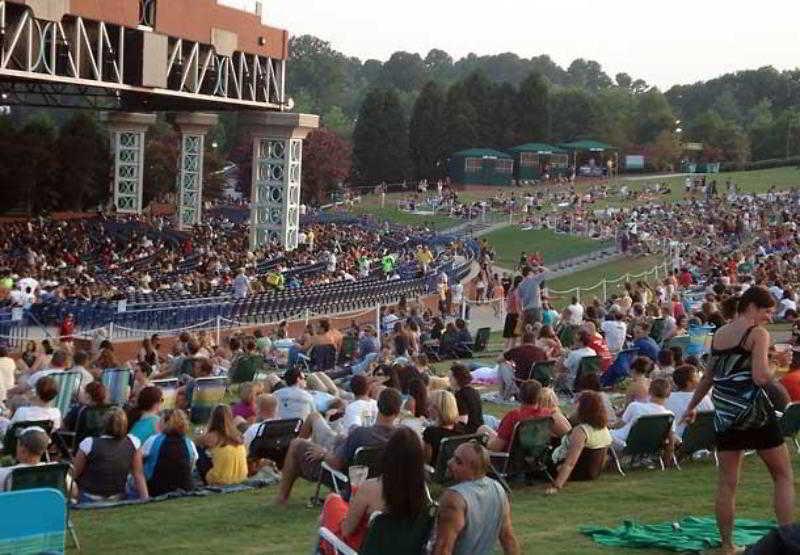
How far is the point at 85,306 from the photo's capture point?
27562mm

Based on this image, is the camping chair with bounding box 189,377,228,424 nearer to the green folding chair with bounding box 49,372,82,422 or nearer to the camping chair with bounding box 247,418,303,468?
the green folding chair with bounding box 49,372,82,422

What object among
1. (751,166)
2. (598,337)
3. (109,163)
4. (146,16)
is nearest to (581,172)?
(751,166)

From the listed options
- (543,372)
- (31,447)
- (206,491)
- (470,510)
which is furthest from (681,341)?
(470,510)

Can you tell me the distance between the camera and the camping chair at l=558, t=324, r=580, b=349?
835 inches

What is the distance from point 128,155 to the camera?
5628 cm

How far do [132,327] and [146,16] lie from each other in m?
15.8

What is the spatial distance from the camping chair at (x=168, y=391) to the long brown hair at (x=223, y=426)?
295cm

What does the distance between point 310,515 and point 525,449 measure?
1.81 meters

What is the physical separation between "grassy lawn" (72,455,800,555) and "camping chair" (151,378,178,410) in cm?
359

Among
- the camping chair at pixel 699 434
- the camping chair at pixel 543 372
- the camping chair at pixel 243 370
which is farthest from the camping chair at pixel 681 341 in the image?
the camping chair at pixel 699 434

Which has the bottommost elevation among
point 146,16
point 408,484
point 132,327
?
point 132,327

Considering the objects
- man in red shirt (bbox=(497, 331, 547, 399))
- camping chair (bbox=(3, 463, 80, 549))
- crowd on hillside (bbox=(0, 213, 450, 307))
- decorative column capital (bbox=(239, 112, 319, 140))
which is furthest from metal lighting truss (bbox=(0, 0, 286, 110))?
camping chair (bbox=(3, 463, 80, 549))

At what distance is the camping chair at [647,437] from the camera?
37.2ft

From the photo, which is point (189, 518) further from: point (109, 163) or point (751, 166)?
point (751, 166)
